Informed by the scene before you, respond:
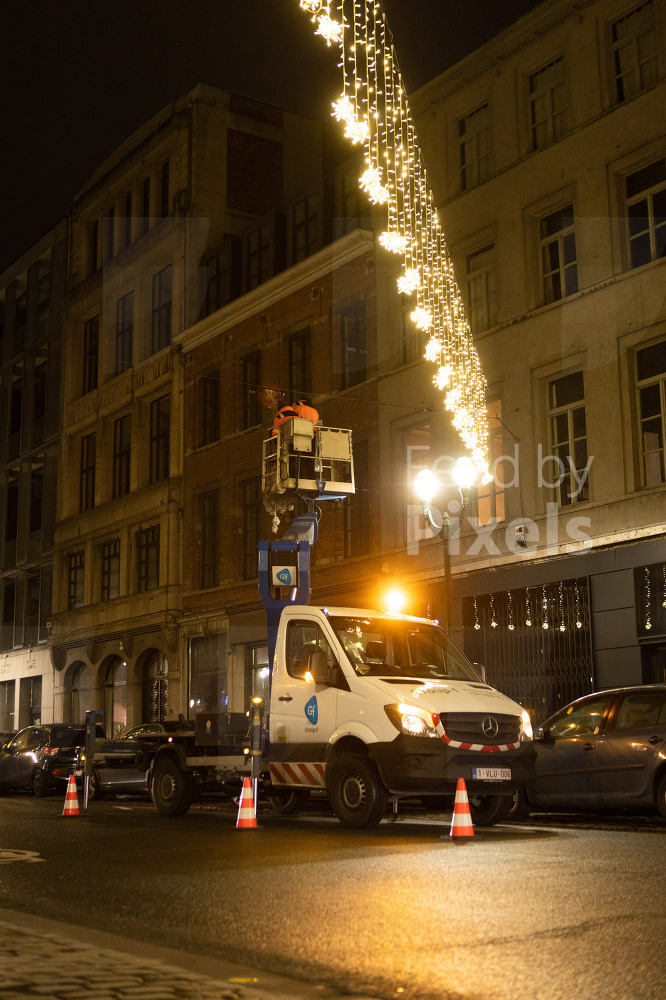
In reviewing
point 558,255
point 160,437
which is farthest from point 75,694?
point 558,255

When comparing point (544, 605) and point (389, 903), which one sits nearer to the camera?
point (389, 903)

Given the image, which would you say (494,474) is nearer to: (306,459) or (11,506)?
(306,459)

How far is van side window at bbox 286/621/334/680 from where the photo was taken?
1302 centimetres

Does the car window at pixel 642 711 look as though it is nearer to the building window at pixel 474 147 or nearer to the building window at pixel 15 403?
the building window at pixel 474 147

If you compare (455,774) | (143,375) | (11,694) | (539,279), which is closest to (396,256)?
(539,279)

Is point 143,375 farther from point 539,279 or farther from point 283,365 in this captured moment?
point 539,279

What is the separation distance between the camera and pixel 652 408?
20.6 meters

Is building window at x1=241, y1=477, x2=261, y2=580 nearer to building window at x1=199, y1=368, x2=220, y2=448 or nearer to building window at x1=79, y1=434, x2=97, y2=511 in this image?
building window at x1=199, y1=368, x2=220, y2=448

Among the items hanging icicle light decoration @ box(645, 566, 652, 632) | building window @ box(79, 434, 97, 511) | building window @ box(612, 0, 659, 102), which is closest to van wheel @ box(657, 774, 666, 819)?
hanging icicle light decoration @ box(645, 566, 652, 632)

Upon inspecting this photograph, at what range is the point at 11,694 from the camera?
44.5 meters

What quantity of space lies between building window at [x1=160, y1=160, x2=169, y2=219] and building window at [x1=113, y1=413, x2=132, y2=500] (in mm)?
6774

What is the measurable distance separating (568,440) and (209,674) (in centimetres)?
1444

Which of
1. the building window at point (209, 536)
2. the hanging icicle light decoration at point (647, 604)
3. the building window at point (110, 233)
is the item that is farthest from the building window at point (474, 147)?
the building window at point (110, 233)

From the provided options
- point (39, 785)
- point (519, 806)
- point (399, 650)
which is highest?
point (399, 650)
